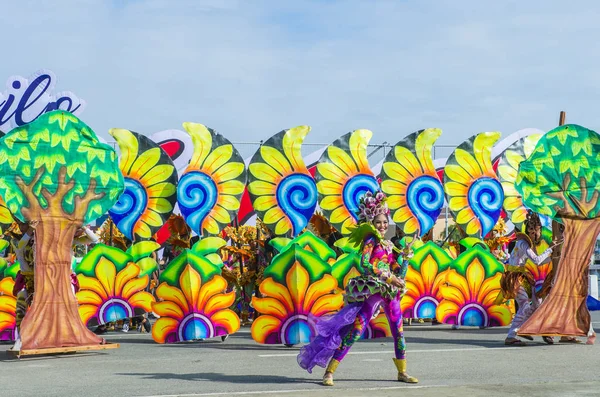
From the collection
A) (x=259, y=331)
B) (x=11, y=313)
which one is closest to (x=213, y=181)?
(x=259, y=331)

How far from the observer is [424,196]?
527 inches

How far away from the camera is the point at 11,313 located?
1230 cm

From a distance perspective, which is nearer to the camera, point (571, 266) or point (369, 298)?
point (369, 298)

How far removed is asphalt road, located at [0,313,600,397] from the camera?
7512mm

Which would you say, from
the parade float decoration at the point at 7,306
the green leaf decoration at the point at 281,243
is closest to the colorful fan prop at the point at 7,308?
the parade float decoration at the point at 7,306

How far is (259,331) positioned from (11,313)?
3.48m

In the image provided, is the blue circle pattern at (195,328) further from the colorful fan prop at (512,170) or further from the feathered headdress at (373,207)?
the colorful fan prop at (512,170)

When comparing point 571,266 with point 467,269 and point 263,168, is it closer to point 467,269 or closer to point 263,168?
point 467,269

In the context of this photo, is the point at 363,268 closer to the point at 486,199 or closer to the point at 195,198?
the point at 195,198

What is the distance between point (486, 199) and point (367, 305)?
6158 mm

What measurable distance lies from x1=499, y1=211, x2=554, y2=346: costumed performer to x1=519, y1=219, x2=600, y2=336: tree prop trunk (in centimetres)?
25

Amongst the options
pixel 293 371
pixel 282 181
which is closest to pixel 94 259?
pixel 282 181

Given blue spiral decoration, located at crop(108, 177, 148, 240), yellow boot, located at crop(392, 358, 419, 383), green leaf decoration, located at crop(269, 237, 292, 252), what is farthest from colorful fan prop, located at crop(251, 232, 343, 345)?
yellow boot, located at crop(392, 358, 419, 383)

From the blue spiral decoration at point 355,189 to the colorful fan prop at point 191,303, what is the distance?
2.13 meters
